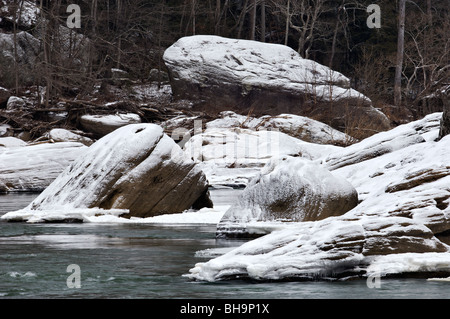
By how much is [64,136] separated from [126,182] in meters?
13.0

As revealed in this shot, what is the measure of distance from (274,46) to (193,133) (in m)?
8.25

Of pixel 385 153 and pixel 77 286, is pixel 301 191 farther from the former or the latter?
pixel 77 286

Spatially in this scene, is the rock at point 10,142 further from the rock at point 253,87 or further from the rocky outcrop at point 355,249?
the rocky outcrop at point 355,249

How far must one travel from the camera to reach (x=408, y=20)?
34688 mm

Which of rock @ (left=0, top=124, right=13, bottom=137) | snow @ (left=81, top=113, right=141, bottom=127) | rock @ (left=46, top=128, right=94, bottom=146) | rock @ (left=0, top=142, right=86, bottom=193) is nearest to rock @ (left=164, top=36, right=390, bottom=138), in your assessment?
snow @ (left=81, top=113, right=141, bottom=127)

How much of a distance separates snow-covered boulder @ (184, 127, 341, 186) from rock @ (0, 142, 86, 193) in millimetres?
4091

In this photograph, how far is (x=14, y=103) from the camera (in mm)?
27438

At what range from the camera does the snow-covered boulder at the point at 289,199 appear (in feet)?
31.4

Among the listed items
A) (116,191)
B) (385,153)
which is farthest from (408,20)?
(116,191)

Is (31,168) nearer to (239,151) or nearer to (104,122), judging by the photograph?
(239,151)

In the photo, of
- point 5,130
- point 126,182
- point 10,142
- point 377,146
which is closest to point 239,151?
point 10,142

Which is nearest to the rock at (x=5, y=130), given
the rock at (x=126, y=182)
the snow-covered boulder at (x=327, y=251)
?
the rock at (x=126, y=182)

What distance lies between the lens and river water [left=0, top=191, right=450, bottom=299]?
561 centimetres

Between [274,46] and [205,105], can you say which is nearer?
[205,105]
